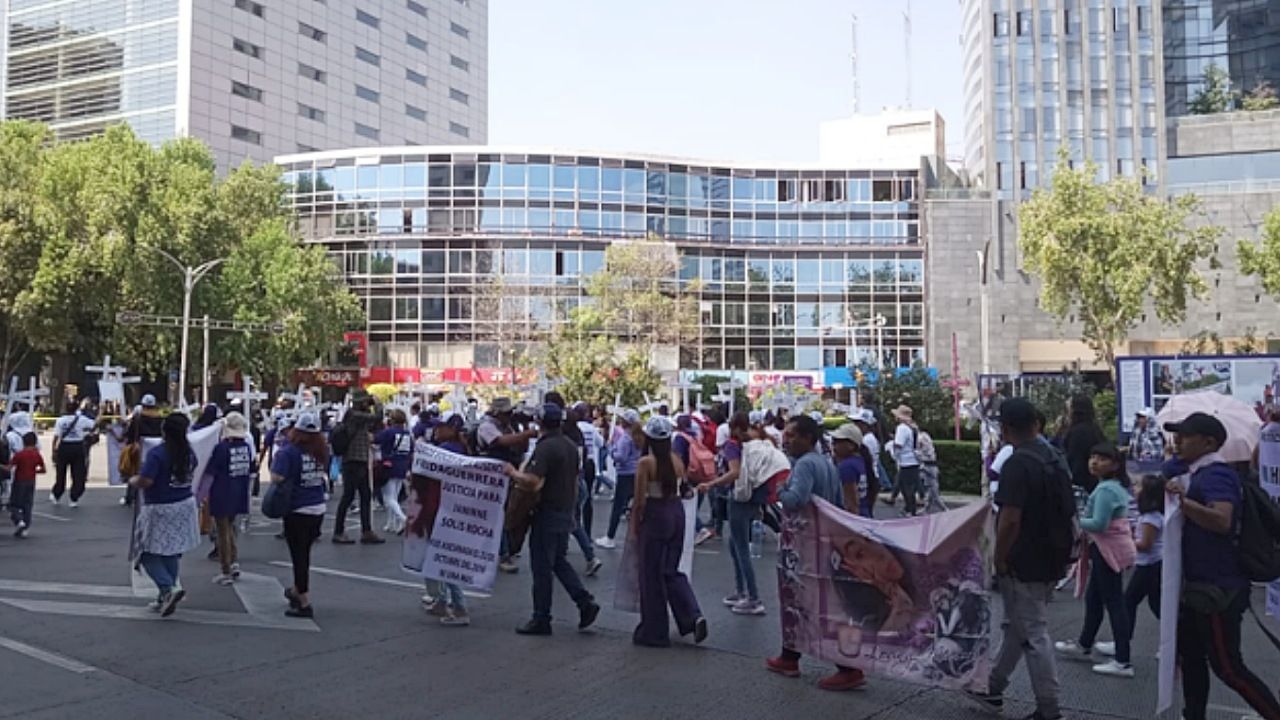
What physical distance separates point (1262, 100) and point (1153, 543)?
74491mm

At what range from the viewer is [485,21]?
99125mm

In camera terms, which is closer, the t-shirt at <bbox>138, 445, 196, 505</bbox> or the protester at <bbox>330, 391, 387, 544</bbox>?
the t-shirt at <bbox>138, 445, 196, 505</bbox>

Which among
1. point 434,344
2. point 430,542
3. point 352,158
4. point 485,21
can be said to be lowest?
point 430,542

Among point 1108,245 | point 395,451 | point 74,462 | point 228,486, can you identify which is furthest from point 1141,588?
point 1108,245

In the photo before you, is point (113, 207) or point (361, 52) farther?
point (361, 52)

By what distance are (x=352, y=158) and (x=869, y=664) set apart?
59.7 meters

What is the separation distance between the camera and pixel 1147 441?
14.8 meters

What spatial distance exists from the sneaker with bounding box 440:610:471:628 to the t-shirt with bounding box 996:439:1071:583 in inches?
175

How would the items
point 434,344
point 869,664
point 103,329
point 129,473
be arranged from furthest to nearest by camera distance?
point 434,344 → point 103,329 → point 129,473 → point 869,664

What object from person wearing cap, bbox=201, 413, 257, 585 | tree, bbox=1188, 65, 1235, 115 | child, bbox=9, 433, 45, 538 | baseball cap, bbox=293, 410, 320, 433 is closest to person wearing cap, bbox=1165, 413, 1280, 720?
baseball cap, bbox=293, 410, 320, 433

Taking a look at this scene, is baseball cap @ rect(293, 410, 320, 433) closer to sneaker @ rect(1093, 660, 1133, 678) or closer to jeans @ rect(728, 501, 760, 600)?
jeans @ rect(728, 501, 760, 600)

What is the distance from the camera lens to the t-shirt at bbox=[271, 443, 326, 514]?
26.9 feet

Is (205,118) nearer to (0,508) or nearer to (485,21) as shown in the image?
(485,21)

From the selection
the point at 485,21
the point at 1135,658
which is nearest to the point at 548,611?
the point at 1135,658
